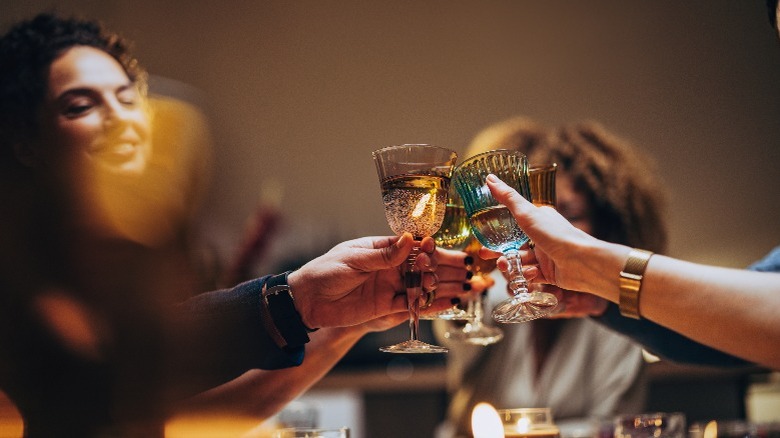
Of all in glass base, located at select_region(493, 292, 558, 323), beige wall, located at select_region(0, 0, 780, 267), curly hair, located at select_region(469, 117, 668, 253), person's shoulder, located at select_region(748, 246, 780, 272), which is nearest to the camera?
glass base, located at select_region(493, 292, 558, 323)

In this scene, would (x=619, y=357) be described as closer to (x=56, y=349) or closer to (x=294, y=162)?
(x=56, y=349)

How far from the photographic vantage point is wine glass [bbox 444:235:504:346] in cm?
153

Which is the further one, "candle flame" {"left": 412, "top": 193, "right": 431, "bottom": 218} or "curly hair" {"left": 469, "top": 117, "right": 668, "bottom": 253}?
"curly hair" {"left": 469, "top": 117, "right": 668, "bottom": 253}

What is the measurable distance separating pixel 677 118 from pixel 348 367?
2564mm

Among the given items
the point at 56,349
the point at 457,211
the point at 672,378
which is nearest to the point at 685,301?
the point at 457,211

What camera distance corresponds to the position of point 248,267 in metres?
3.78

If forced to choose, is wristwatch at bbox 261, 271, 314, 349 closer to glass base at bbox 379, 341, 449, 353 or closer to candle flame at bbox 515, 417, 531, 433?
glass base at bbox 379, 341, 449, 353

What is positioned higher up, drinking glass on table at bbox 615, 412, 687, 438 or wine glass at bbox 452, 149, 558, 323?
wine glass at bbox 452, 149, 558, 323

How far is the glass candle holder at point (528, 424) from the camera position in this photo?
131 centimetres

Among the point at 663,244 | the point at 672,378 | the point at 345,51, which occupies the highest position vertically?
the point at 345,51

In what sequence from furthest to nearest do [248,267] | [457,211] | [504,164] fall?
1. [248,267]
2. [457,211]
3. [504,164]

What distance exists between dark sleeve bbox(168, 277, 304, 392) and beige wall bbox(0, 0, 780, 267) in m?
2.75

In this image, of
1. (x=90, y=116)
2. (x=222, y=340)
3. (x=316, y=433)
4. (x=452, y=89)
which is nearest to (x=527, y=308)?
(x=316, y=433)

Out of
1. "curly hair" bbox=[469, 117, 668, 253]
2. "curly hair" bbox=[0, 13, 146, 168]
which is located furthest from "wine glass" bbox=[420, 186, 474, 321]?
"curly hair" bbox=[469, 117, 668, 253]
